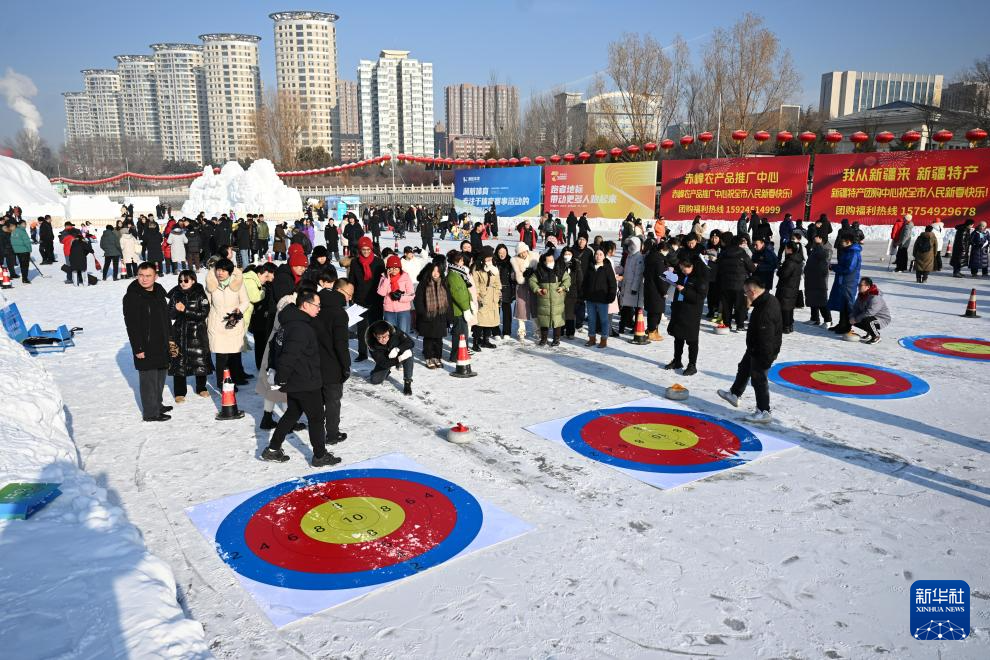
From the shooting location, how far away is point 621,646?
137 inches

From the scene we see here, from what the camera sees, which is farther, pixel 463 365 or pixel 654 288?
pixel 654 288

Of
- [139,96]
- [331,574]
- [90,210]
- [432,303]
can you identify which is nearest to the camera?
[331,574]

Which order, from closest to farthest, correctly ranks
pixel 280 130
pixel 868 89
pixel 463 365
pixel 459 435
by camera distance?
pixel 459 435
pixel 463 365
pixel 280 130
pixel 868 89

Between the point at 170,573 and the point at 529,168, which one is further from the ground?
the point at 529,168

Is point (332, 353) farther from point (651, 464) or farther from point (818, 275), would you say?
point (818, 275)

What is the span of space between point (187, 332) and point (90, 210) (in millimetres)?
39551

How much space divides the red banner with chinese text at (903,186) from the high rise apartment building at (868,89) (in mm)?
122579

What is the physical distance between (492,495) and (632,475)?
1.26 meters

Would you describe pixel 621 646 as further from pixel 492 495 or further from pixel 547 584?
pixel 492 495

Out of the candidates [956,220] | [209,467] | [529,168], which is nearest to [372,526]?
[209,467]

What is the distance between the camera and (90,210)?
131ft

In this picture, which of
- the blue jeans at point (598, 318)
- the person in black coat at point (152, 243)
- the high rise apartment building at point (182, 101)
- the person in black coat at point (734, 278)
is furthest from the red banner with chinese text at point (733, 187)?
the high rise apartment building at point (182, 101)

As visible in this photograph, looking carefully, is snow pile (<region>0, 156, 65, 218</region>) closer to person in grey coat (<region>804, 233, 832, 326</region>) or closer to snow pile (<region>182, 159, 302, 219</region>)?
snow pile (<region>182, 159, 302, 219</region>)

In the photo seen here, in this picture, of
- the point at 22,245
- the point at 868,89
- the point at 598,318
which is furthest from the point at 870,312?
the point at 868,89
